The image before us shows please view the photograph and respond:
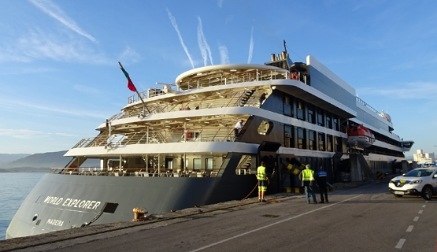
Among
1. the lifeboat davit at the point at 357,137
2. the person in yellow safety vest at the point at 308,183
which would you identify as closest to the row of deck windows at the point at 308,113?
the lifeboat davit at the point at 357,137

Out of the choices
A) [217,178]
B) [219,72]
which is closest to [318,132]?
[219,72]

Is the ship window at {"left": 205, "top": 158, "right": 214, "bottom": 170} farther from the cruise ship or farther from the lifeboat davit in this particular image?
the lifeboat davit

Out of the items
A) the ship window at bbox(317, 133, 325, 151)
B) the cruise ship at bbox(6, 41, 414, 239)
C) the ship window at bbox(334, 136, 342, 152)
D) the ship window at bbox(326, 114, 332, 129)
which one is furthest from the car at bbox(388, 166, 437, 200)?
the ship window at bbox(334, 136, 342, 152)

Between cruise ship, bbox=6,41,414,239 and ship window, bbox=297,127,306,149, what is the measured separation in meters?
0.08

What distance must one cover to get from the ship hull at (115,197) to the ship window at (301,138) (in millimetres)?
8165

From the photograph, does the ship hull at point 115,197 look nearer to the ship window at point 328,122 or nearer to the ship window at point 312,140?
the ship window at point 312,140

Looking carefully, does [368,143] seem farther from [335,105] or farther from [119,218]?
[119,218]

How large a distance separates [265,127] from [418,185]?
333 inches

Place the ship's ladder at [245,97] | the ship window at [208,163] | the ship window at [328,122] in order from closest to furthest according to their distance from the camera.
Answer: the ship's ladder at [245,97] < the ship window at [208,163] < the ship window at [328,122]

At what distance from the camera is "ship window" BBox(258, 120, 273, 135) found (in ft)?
70.2

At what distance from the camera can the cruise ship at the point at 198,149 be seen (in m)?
16.8

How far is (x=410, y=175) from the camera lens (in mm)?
18672

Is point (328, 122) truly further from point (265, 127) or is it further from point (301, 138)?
point (265, 127)

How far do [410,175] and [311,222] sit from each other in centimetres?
1053
